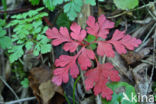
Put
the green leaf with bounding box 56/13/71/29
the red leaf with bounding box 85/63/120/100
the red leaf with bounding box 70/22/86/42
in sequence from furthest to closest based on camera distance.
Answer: the green leaf with bounding box 56/13/71/29 → the red leaf with bounding box 70/22/86/42 → the red leaf with bounding box 85/63/120/100

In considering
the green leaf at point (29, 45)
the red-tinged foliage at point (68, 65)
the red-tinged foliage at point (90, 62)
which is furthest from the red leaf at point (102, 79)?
the green leaf at point (29, 45)

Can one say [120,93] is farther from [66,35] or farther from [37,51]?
[37,51]

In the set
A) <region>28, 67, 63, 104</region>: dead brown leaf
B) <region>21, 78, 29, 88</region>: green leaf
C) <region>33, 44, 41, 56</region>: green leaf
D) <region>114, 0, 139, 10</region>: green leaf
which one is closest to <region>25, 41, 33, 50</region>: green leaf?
<region>33, 44, 41, 56</region>: green leaf

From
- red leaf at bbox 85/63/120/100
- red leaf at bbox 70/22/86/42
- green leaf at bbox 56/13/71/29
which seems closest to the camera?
red leaf at bbox 85/63/120/100

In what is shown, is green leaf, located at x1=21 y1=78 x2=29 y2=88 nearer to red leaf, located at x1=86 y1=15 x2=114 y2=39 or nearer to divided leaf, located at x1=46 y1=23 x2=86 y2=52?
divided leaf, located at x1=46 y1=23 x2=86 y2=52

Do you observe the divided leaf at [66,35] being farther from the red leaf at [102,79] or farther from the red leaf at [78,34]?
the red leaf at [102,79]

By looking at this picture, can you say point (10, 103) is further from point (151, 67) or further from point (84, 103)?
point (151, 67)

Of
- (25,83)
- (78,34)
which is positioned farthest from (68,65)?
(25,83)

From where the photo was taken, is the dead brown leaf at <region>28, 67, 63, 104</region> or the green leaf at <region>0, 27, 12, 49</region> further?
the dead brown leaf at <region>28, 67, 63, 104</region>

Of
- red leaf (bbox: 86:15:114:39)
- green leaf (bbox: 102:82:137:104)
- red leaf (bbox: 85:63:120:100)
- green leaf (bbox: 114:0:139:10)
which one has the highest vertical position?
green leaf (bbox: 114:0:139:10)
